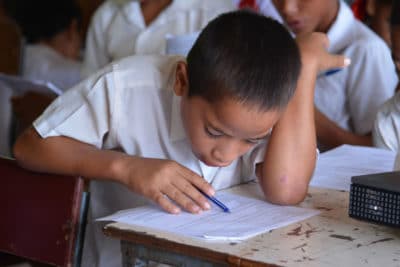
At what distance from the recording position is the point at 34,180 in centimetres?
157

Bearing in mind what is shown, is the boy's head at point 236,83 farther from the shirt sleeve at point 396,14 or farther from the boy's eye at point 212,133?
the shirt sleeve at point 396,14

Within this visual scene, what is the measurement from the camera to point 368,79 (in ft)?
8.26

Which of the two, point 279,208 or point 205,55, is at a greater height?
point 205,55

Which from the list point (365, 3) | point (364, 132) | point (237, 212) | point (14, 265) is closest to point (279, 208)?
point (237, 212)

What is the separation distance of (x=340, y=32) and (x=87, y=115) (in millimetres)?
1188

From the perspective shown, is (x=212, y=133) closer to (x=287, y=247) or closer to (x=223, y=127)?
(x=223, y=127)

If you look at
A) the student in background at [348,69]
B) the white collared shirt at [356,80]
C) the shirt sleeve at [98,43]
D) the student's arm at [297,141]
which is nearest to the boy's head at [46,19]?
the shirt sleeve at [98,43]

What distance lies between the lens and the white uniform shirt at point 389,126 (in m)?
2.15

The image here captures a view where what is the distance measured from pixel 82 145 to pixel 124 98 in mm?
126

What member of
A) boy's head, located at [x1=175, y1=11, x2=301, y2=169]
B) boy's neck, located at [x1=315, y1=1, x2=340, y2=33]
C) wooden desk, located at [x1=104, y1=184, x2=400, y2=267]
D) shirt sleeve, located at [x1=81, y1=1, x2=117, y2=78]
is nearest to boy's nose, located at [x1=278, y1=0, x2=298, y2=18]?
boy's neck, located at [x1=315, y1=1, x2=340, y2=33]

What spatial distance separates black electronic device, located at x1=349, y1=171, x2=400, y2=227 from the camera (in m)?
1.27

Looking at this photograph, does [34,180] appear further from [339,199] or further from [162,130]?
[339,199]

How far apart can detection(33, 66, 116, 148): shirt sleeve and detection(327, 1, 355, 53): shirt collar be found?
111 centimetres

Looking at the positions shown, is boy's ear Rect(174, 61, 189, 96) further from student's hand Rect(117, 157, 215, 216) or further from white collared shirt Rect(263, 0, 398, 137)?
white collared shirt Rect(263, 0, 398, 137)
